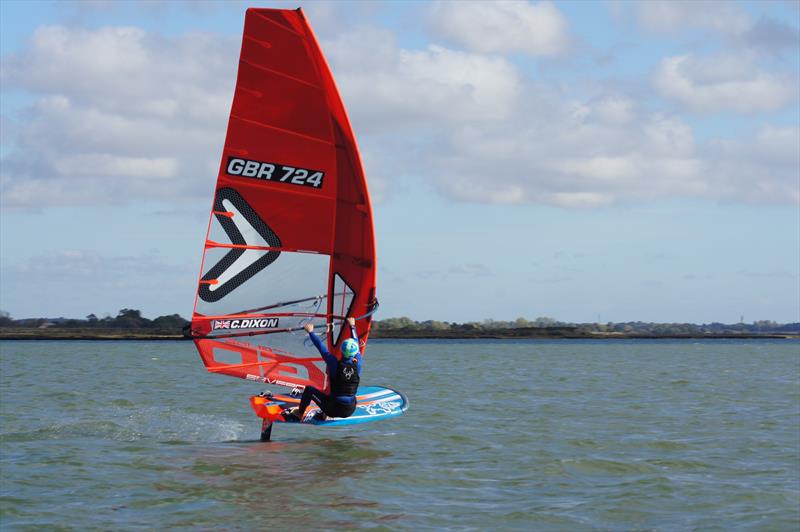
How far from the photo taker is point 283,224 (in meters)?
16.6

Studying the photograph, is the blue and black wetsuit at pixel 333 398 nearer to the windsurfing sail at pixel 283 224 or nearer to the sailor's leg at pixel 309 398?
the sailor's leg at pixel 309 398

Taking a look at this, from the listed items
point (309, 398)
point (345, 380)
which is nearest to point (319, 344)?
point (345, 380)

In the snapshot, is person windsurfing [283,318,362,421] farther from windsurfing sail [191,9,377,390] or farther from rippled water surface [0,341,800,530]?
windsurfing sail [191,9,377,390]

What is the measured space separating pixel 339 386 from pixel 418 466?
1742 mm

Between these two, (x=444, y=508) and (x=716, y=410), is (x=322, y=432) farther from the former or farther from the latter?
(x=716, y=410)

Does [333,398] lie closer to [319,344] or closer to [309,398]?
[309,398]

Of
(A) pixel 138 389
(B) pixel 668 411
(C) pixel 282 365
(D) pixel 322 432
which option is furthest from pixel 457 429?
(A) pixel 138 389

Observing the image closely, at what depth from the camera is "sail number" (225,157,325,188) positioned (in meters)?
16.3

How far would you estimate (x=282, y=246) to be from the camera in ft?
54.9

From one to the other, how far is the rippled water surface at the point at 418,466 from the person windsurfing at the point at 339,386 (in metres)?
0.81

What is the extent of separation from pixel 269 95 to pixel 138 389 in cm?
1822

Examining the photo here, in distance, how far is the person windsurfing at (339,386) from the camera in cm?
1545

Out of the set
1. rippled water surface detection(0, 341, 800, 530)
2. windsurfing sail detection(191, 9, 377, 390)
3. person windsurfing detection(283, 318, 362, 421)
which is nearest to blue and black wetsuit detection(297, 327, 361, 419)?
person windsurfing detection(283, 318, 362, 421)

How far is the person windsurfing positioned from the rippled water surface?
81 cm
